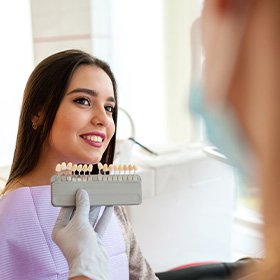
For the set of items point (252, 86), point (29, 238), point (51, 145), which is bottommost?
point (29, 238)

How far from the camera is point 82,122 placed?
3.15 feet

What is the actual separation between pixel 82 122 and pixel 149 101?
1054mm

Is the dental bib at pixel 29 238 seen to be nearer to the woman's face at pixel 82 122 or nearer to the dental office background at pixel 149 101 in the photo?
the woman's face at pixel 82 122

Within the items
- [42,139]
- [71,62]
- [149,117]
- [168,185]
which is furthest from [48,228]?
[149,117]

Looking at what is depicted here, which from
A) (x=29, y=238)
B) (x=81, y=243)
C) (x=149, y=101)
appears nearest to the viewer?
(x=81, y=243)

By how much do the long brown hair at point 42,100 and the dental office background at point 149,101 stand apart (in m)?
0.43

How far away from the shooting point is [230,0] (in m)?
0.25

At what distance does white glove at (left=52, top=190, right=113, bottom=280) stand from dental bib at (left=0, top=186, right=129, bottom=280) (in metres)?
0.17

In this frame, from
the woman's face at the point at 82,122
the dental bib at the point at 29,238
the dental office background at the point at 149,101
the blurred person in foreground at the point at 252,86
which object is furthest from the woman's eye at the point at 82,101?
the blurred person in foreground at the point at 252,86

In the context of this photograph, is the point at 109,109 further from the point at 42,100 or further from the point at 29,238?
the point at 29,238

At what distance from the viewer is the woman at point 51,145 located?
898 mm

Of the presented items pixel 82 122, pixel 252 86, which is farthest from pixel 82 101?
pixel 252 86

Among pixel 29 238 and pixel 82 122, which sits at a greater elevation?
pixel 82 122

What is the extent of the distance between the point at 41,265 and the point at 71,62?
1.41 ft
